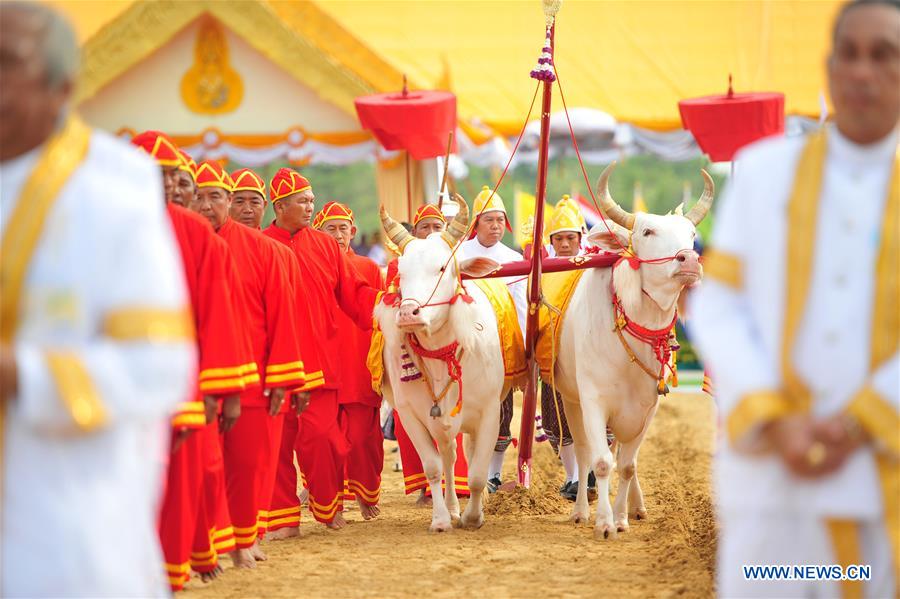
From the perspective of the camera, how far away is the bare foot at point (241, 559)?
7.82m

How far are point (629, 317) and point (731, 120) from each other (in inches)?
333

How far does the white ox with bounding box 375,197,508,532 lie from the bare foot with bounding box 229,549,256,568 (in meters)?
1.60

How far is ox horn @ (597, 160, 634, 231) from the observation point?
8.84 meters

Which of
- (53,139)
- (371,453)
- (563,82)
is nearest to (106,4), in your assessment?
(563,82)

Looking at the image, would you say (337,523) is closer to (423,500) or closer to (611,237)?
(423,500)

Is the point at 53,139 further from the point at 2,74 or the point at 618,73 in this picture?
the point at 618,73

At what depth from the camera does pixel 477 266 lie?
888cm

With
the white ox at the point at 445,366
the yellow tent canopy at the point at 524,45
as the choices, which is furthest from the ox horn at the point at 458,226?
the yellow tent canopy at the point at 524,45

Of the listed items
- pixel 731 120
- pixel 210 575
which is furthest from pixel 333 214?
pixel 731 120

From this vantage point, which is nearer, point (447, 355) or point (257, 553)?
point (257, 553)

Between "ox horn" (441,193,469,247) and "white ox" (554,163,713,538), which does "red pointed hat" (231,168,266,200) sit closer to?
"ox horn" (441,193,469,247)

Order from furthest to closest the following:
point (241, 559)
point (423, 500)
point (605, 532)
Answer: point (423, 500), point (605, 532), point (241, 559)

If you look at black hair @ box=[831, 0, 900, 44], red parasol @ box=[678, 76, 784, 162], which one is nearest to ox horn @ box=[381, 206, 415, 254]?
black hair @ box=[831, 0, 900, 44]

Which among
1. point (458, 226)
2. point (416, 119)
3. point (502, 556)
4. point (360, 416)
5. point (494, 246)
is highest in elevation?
point (416, 119)
